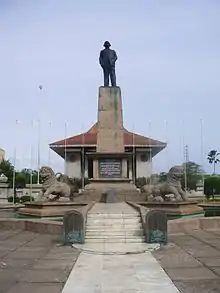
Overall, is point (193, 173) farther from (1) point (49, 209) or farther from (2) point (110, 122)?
(1) point (49, 209)

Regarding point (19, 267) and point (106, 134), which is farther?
point (106, 134)

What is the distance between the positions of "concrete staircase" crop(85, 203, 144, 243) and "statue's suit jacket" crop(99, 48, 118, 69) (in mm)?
11712

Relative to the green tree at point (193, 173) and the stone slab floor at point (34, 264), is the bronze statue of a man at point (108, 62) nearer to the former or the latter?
the stone slab floor at point (34, 264)

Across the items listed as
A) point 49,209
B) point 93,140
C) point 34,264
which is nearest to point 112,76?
point 49,209

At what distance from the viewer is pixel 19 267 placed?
866 centimetres

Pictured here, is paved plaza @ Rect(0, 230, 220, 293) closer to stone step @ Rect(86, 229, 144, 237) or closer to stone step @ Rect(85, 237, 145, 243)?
stone step @ Rect(85, 237, 145, 243)

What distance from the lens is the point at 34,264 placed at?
352 inches

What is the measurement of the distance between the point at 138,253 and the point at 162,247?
109cm

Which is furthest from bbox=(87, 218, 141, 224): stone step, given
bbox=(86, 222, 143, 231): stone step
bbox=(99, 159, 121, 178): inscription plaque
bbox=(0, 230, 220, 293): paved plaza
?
bbox=(99, 159, 121, 178): inscription plaque

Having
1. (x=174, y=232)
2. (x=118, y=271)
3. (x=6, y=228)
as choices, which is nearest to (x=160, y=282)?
(x=118, y=271)

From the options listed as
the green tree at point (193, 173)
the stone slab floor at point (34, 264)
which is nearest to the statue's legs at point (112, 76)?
the stone slab floor at point (34, 264)

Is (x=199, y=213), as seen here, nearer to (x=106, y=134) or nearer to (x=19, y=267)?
(x=106, y=134)

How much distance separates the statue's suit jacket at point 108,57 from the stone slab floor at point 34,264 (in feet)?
43.1

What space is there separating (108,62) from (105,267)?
670 inches
